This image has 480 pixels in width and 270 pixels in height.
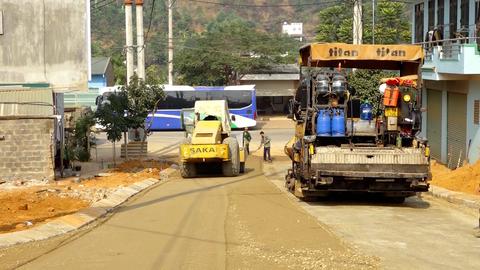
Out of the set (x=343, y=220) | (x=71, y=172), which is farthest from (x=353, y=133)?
(x=71, y=172)

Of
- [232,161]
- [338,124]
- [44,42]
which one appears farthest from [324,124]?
[44,42]

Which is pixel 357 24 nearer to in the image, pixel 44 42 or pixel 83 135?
pixel 44 42

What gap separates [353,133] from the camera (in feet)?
49.2

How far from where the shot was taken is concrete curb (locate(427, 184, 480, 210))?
14569 millimetres

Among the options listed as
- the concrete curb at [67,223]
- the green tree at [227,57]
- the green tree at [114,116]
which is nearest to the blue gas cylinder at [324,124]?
the concrete curb at [67,223]

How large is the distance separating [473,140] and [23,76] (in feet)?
52.3

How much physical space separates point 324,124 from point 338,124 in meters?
0.31

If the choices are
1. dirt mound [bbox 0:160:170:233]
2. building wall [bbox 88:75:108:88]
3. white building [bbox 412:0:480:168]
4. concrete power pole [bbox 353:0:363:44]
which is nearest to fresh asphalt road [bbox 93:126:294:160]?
concrete power pole [bbox 353:0:363:44]

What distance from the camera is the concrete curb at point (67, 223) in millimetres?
9750

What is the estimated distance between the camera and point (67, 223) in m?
11.1

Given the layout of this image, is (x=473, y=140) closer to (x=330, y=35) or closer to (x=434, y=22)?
(x=434, y=22)

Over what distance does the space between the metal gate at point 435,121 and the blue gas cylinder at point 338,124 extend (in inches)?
554

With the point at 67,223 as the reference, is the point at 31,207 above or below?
below

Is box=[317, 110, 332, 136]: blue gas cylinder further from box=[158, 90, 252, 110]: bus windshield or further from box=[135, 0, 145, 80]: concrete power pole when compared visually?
box=[158, 90, 252, 110]: bus windshield
